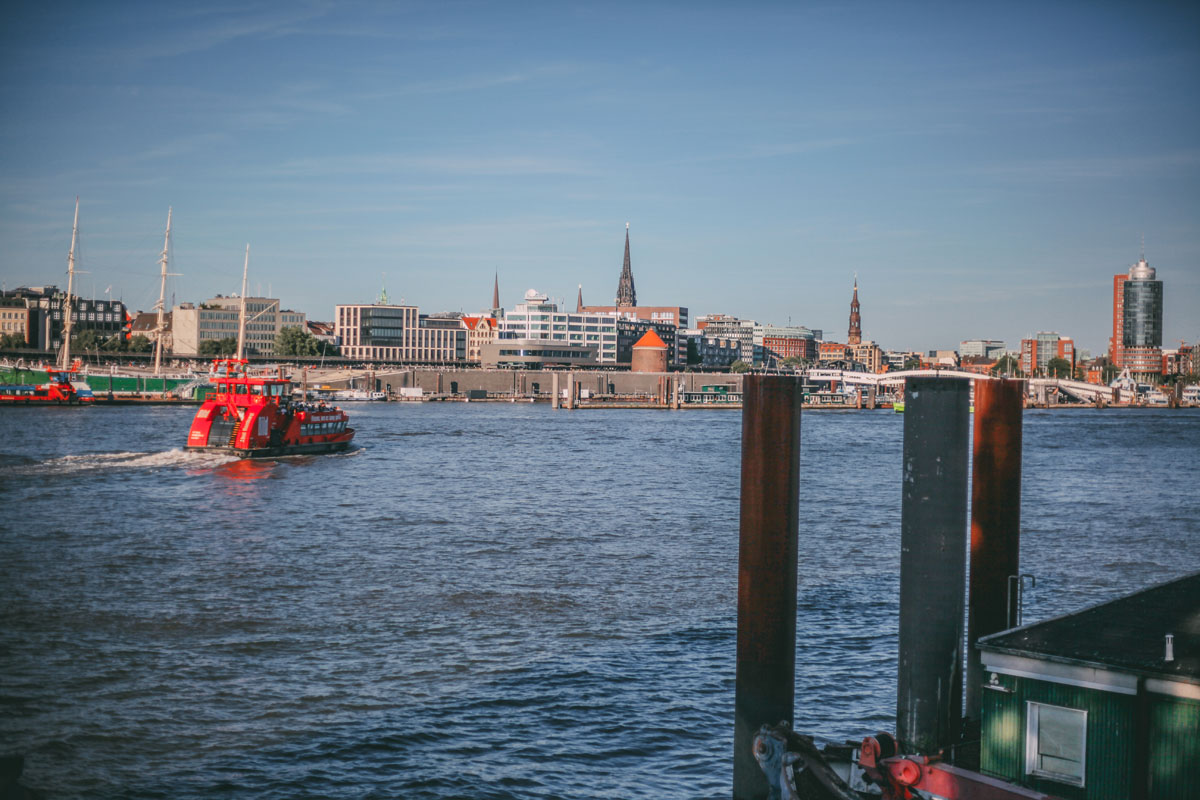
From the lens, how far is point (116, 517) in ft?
106

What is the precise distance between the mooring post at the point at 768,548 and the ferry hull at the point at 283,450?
46768 millimetres

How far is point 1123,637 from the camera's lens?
31.9 ft

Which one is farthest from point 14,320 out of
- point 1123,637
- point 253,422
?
point 1123,637

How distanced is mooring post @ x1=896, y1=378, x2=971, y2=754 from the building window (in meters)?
1.14

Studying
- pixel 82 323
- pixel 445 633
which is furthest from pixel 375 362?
pixel 445 633

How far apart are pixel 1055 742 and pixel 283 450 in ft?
166

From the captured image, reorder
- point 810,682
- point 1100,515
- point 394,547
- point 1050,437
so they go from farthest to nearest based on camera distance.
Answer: point 1050,437 → point 1100,515 → point 394,547 → point 810,682

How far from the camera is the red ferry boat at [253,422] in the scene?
5312 centimetres

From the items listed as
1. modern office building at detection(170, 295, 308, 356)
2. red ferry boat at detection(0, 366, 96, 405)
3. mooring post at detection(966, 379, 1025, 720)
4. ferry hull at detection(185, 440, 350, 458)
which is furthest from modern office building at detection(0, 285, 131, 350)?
mooring post at detection(966, 379, 1025, 720)

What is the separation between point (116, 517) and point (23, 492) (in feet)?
25.5

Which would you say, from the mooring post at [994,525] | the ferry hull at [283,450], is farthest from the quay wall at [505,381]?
the mooring post at [994,525]

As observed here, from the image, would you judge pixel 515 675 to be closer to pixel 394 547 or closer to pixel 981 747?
pixel 981 747

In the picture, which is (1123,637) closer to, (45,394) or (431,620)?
(431,620)

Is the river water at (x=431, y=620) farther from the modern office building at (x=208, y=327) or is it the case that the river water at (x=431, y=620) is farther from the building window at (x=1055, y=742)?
the modern office building at (x=208, y=327)
